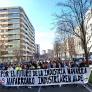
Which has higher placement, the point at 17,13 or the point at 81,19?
the point at 17,13

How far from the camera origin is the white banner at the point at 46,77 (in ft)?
84.5

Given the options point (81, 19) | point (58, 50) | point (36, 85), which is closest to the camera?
point (36, 85)

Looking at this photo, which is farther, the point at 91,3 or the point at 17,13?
the point at 17,13

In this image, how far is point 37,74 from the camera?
26.0m

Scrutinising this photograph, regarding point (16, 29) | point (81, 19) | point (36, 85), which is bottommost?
point (36, 85)

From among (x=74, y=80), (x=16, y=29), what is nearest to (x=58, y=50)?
(x=16, y=29)

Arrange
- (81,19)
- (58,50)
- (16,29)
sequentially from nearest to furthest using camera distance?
(81,19)
(58,50)
(16,29)

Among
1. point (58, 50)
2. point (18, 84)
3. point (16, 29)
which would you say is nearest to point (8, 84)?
point (18, 84)

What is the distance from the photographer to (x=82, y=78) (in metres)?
26.0

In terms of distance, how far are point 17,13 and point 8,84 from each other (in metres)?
147

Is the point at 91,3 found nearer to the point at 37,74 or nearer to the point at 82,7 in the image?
the point at 82,7

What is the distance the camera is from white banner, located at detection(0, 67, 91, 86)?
25766mm

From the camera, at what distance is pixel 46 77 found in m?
25.8

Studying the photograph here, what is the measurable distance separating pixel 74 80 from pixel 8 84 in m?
5.00
